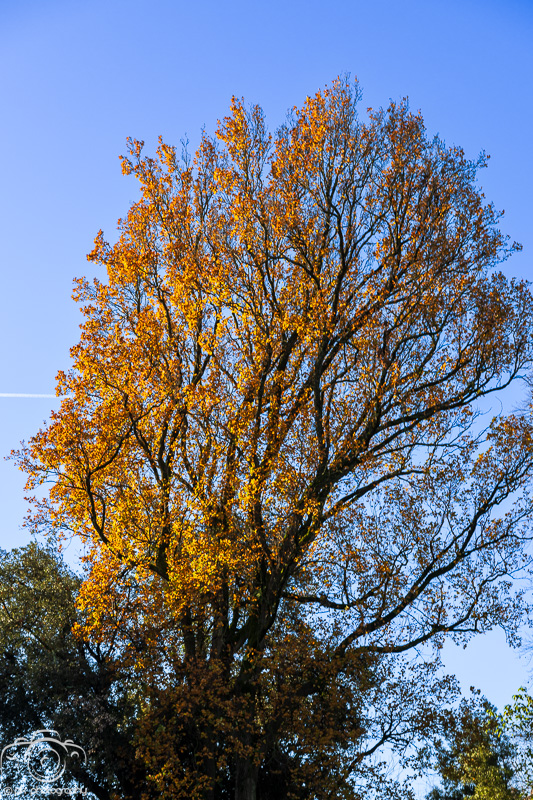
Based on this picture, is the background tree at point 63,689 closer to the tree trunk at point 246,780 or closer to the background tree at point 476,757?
the tree trunk at point 246,780

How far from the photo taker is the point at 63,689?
21688 mm

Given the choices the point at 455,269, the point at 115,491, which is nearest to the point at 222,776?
the point at 115,491

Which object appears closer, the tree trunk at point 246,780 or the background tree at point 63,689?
the tree trunk at point 246,780

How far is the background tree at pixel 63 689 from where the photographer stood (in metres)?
20.7

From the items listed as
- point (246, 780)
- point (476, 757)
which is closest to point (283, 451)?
point (246, 780)

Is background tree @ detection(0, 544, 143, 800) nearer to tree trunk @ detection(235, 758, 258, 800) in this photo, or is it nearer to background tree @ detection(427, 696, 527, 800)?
tree trunk @ detection(235, 758, 258, 800)

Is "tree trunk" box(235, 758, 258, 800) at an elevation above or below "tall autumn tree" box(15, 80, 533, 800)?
below

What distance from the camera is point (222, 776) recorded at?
763 inches

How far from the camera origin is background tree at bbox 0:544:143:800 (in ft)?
67.9

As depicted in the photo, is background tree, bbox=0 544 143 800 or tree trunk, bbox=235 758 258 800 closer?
tree trunk, bbox=235 758 258 800

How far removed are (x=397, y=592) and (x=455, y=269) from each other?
30.8ft

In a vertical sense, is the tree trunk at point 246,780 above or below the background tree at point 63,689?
below

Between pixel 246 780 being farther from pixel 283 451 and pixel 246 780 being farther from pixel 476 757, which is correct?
pixel 476 757

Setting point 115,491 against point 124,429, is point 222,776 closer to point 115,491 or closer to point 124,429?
point 115,491
